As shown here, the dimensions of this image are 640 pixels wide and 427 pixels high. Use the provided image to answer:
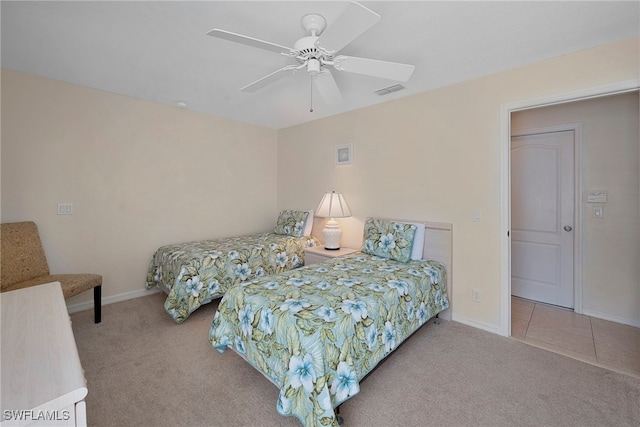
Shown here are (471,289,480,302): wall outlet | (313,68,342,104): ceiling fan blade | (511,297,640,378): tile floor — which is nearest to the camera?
(313,68,342,104): ceiling fan blade

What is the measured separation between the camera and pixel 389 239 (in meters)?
2.93

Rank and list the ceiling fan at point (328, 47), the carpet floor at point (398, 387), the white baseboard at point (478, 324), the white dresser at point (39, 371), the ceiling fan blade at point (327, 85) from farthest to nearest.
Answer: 1. the white baseboard at point (478, 324)
2. the ceiling fan blade at point (327, 85)
3. the carpet floor at point (398, 387)
4. the ceiling fan at point (328, 47)
5. the white dresser at point (39, 371)

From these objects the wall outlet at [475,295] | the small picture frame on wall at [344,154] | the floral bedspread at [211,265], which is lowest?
the wall outlet at [475,295]

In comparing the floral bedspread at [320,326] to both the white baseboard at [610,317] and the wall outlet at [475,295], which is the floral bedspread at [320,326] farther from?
the white baseboard at [610,317]

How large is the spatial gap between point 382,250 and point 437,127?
4.54 feet

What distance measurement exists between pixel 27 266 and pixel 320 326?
2.85m

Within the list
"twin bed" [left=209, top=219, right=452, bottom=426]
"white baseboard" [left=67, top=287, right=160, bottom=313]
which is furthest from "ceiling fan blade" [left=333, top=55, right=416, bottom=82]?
"white baseboard" [left=67, top=287, right=160, bottom=313]

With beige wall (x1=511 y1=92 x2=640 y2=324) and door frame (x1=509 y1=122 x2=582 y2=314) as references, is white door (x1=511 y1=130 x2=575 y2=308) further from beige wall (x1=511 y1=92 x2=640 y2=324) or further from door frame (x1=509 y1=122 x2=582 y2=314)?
beige wall (x1=511 y1=92 x2=640 y2=324)

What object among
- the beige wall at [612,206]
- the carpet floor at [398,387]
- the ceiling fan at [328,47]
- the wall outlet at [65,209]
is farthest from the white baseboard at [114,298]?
the beige wall at [612,206]

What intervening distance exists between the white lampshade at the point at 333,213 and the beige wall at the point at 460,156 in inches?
8.2

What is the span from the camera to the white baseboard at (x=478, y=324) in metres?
2.58

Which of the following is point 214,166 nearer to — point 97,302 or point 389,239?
point 97,302

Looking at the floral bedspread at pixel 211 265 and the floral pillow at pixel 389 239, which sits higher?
the floral pillow at pixel 389 239

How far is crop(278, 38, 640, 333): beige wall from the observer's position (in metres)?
2.24
